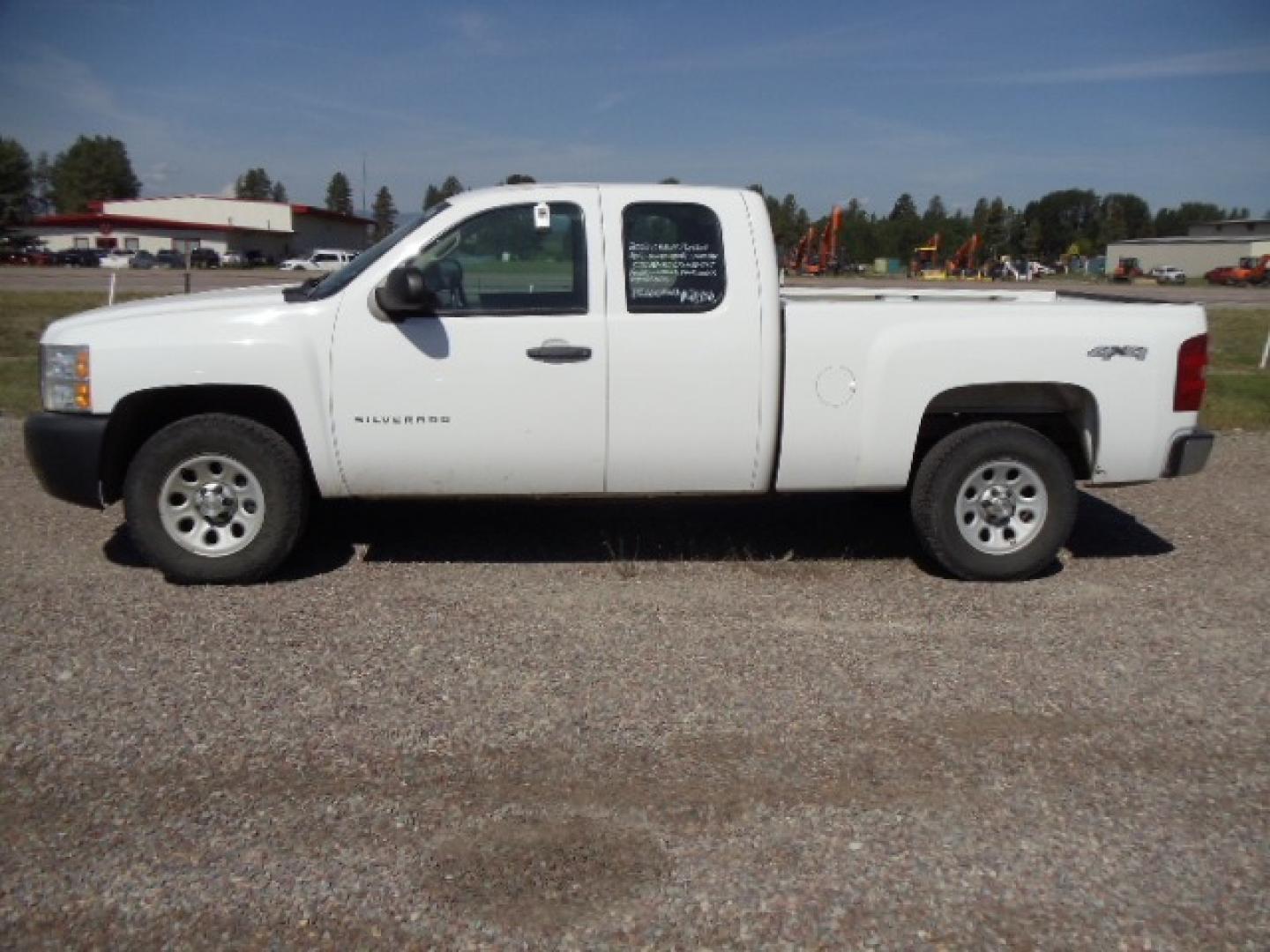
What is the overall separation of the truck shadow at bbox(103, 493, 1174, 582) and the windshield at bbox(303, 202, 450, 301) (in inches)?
55.4

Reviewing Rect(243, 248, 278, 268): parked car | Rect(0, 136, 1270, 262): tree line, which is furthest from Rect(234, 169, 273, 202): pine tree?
Rect(243, 248, 278, 268): parked car

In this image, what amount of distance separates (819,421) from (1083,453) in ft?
4.92

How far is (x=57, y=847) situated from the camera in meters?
3.40

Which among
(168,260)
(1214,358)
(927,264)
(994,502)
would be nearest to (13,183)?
(168,260)

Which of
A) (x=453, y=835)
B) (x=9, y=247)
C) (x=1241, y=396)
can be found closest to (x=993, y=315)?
(x=453, y=835)

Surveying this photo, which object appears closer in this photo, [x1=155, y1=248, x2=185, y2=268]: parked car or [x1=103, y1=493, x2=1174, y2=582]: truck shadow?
[x1=103, y1=493, x2=1174, y2=582]: truck shadow

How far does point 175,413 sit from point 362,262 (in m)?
1.23

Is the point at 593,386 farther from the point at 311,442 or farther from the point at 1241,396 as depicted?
the point at 1241,396

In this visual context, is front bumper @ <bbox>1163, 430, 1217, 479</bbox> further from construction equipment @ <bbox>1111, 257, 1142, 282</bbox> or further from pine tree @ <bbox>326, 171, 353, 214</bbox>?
pine tree @ <bbox>326, 171, 353, 214</bbox>

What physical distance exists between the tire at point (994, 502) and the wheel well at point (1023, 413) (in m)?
0.11

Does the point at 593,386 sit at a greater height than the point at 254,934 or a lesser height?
greater

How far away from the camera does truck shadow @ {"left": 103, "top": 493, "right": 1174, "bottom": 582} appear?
6500 mm

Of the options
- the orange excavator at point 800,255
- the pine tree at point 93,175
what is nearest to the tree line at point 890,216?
the pine tree at point 93,175

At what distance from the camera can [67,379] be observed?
5625 mm
